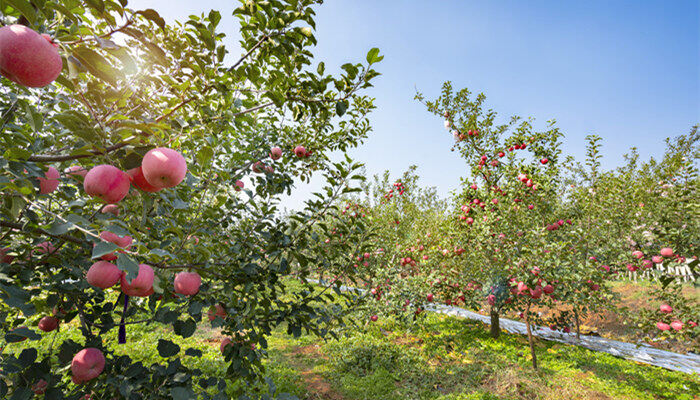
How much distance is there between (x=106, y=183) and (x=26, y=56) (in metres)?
0.38

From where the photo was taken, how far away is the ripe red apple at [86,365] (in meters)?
1.73

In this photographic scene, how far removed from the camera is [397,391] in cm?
451

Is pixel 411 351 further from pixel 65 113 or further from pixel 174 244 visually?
pixel 65 113

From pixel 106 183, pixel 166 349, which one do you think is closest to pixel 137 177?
pixel 106 183

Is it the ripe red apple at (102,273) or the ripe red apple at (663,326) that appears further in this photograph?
the ripe red apple at (663,326)

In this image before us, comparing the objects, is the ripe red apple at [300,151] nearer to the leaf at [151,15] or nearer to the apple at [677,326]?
the leaf at [151,15]

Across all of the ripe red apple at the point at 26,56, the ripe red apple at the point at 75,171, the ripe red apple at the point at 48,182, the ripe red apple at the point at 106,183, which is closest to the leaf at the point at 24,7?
the ripe red apple at the point at 26,56

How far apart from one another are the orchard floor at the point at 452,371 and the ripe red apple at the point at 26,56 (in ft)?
15.2

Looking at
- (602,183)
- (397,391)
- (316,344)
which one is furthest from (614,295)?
(316,344)

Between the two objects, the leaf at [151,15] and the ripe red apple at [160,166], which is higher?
the leaf at [151,15]

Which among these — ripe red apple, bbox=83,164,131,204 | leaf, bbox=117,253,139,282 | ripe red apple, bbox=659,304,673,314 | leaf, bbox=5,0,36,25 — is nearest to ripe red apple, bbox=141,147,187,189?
ripe red apple, bbox=83,164,131,204

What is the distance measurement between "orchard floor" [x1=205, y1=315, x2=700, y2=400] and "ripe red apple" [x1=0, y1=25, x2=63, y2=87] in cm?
464

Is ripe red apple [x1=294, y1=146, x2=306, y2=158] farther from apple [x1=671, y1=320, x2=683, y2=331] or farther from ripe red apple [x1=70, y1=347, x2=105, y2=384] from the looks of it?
apple [x1=671, y1=320, x2=683, y2=331]

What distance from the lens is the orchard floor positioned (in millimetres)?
4566
